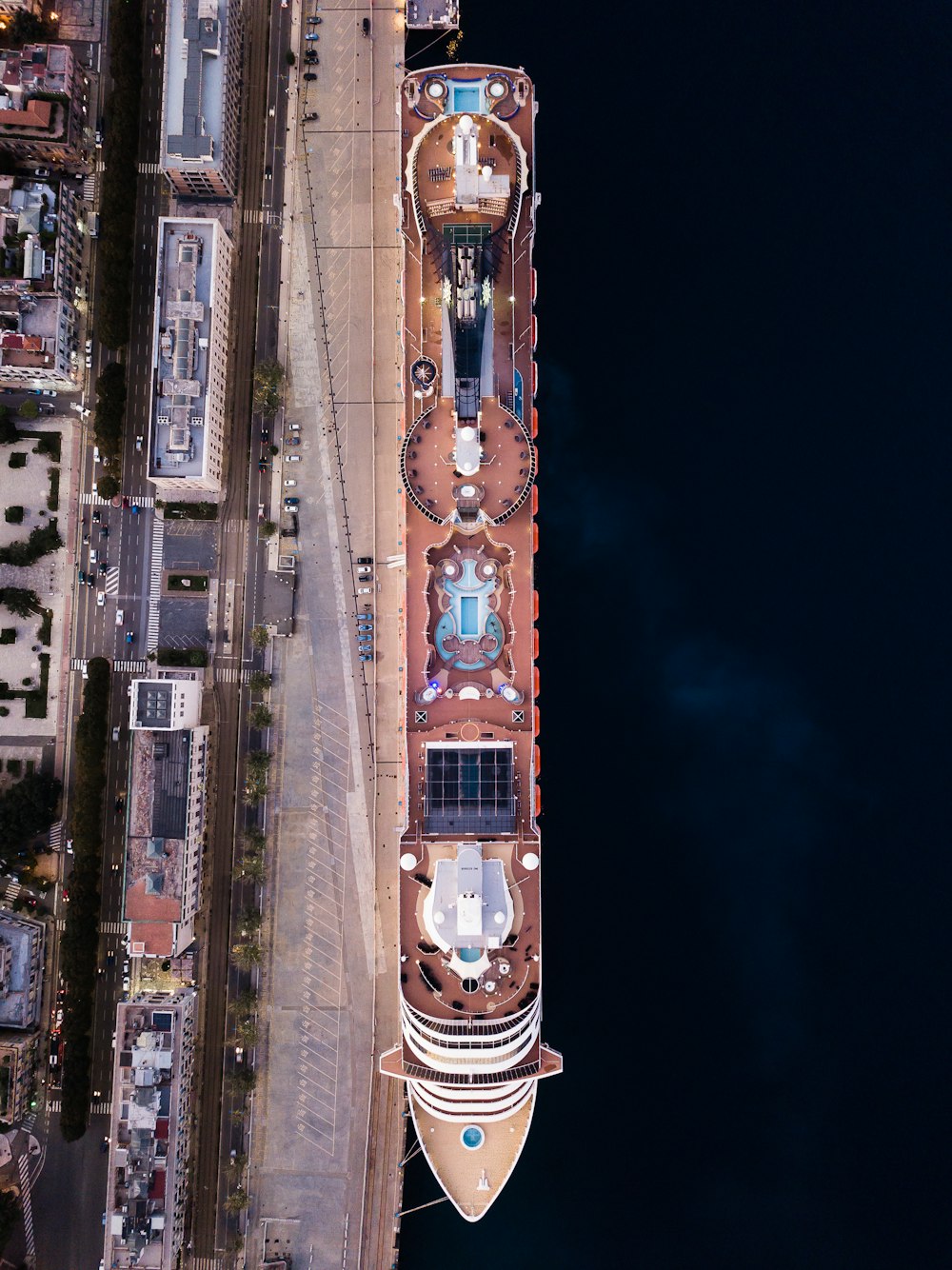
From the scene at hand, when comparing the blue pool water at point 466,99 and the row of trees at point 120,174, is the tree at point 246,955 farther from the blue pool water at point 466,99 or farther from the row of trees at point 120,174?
the blue pool water at point 466,99

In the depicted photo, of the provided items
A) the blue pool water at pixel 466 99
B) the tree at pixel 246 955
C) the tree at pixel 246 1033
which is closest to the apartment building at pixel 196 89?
the blue pool water at pixel 466 99

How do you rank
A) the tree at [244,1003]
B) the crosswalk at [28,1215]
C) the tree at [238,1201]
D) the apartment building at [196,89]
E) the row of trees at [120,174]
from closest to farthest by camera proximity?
the apartment building at [196,89]
the tree at [238,1201]
the tree at [244,1003]
the crosswalk at [28,1215]
the row of trees at [120,174]

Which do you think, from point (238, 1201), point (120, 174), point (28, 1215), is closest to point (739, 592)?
point (120, 174)

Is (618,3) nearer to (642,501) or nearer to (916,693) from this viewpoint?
(642,501)

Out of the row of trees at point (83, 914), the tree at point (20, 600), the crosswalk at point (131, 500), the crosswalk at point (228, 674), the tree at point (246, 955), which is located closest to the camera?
the row of trees at point (83, 914)

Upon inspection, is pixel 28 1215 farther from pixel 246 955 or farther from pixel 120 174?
pixel 120 174
